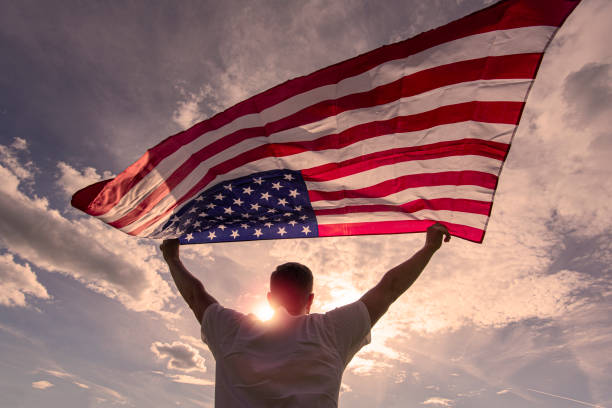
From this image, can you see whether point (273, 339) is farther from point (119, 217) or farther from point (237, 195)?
point (119, 217)

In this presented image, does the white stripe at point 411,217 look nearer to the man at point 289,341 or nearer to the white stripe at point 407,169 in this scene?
the white stripe at point 407,169

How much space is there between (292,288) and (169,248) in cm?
253

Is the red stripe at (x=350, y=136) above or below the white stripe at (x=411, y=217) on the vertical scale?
above

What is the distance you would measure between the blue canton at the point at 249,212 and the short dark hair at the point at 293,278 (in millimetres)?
3754

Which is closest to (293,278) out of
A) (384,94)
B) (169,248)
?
(169,248)

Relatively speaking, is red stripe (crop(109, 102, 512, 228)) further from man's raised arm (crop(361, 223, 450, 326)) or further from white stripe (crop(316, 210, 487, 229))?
man's raised arm (crop(361, 223, 450, 326))

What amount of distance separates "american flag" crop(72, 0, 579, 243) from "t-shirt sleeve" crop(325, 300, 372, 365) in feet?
13.3

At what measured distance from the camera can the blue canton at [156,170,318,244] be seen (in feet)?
23.5

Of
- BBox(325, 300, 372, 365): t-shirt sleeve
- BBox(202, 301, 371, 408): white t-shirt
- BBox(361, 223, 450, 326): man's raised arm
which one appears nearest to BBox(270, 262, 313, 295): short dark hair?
BBox(202, 301, 371, 408): white t-shirt

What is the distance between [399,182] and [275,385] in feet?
16.0

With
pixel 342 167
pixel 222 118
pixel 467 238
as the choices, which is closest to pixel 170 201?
pixel 222 118

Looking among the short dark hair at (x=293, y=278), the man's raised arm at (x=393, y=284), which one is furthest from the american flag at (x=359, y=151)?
the short dark hair at (x=293, y=278)

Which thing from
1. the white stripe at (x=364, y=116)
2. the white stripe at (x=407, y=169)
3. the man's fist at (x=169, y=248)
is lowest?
the man's fist at (x=169, y=248)

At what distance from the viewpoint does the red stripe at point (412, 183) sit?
20.1 ft
